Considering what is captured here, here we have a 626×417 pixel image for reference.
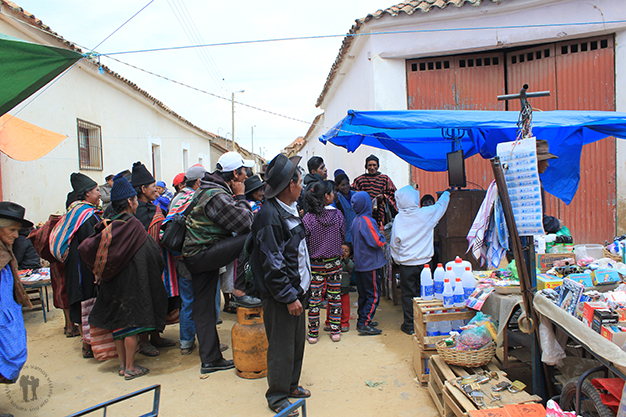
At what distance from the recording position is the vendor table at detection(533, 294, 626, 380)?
1.99 metres

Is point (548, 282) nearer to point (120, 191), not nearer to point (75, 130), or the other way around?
point (120, 191)

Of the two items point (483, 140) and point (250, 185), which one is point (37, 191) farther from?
point (483, 140)

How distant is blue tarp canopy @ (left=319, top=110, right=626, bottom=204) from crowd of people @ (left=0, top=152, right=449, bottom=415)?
0.87 meters

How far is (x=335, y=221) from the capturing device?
4617 millimetres

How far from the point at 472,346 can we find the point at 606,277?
1.10m

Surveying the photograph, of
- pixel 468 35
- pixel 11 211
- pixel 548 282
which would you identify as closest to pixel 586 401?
pixel 548 282

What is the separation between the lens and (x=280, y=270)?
2961mm

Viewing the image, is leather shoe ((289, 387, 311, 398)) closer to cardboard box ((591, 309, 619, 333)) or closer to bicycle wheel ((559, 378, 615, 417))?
bicycle wheel ((559, 378, 615, 417))

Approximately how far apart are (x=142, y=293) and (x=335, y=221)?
2162 mm

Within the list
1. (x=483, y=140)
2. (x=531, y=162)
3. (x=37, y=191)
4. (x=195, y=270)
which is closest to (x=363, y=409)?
(x=195, y=270)

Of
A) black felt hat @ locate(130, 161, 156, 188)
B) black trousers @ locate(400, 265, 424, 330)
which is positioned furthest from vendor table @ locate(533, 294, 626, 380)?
black felt hat @ locate(130, 161, 156, 188)

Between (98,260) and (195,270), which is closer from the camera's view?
(98,260)

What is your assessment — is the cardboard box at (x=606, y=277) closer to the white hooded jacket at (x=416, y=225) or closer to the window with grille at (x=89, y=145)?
the white hooded jacket at (x=416, y=225)

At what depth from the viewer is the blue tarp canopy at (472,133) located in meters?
4.35
